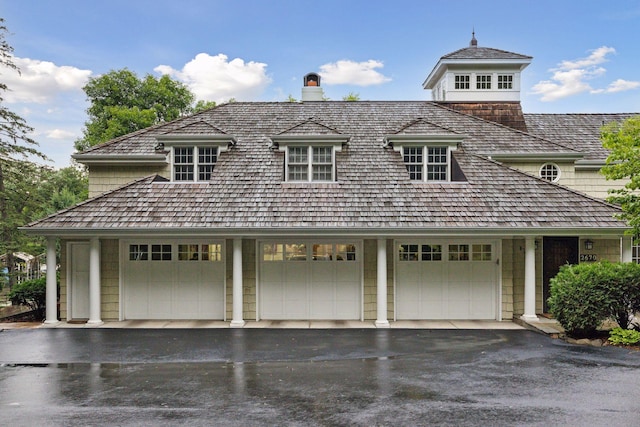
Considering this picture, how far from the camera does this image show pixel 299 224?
442 inches

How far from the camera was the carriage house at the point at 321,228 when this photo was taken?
11.3 meters

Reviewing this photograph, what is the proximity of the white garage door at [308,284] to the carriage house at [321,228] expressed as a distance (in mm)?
36

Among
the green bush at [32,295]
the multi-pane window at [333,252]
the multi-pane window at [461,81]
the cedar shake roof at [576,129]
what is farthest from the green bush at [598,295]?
the green bush at [32,295]

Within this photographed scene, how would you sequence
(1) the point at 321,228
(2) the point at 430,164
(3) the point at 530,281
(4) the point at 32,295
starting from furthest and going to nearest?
(4) the point at 32,295 < (2) the point at 430,164 < (3) the point at 530,281 < (1) the point at 321,228

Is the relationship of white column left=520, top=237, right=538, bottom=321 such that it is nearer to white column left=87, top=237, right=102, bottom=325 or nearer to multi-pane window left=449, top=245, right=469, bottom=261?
multi-pane window left=449, top=245, right=469, bottom=261

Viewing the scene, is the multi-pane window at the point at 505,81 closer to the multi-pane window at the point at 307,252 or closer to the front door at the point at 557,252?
the front door at the point at 557,252

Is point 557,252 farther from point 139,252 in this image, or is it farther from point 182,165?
point 139,252

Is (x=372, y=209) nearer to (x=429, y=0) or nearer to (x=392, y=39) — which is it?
(x=429, y=0)

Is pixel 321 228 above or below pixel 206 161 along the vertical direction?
below

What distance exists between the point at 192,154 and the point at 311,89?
6584 mm

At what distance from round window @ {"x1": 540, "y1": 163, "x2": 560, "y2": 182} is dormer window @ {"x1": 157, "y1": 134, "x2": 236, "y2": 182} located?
30.3ft

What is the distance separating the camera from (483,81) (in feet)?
57.5

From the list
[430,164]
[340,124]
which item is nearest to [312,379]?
[430,164]

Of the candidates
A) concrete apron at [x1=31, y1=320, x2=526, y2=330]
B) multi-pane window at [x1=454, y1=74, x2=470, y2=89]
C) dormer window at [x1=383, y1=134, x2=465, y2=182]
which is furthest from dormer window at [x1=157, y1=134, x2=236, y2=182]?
multi-pane window at [x1=454, y1=74, x2=470, y2=89]
